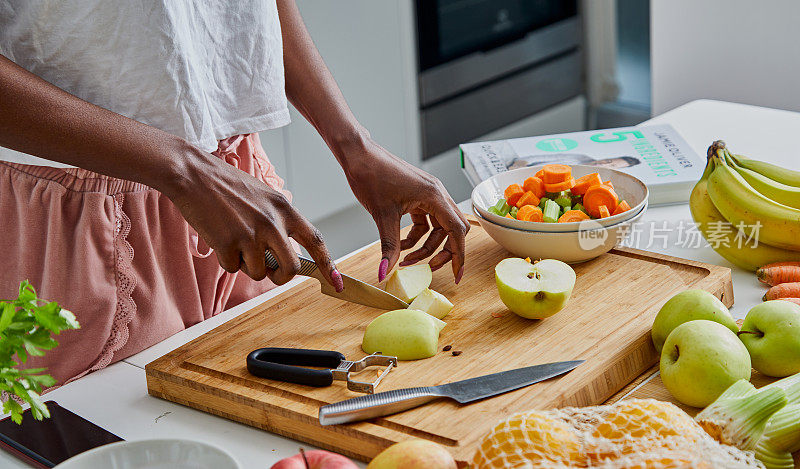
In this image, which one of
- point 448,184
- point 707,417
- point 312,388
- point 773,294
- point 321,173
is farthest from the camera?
point 448,184

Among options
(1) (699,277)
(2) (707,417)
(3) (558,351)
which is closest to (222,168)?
(3) (558,351)

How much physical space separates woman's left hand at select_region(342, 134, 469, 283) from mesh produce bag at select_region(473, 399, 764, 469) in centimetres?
50

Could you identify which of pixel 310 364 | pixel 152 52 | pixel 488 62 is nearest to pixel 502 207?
pixel 310 364

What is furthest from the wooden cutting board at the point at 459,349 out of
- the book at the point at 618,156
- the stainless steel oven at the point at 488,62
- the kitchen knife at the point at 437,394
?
the stainless steel oven at the point at 488,62

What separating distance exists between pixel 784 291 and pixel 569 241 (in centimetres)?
29

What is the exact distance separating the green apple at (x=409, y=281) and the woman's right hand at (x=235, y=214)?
203 mm

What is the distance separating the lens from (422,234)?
1.32 meters

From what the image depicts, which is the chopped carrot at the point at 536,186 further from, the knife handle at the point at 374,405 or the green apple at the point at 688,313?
the knife handle at the point at 374,405

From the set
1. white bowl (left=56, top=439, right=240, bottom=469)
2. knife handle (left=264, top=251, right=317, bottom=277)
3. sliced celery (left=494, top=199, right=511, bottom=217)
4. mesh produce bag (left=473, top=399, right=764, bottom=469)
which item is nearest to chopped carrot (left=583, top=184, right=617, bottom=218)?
sliced celery (left=494, top=199, right=511, bottom=217)

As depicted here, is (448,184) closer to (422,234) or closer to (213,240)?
(422,234)

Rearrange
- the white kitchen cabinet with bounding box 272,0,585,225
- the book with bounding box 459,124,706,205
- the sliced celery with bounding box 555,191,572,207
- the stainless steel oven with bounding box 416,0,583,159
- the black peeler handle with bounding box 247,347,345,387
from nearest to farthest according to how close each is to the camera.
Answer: the black peeler handle with bounding box 247,347,345,387, the sliced celery with bounding box 555,191,572,207, the book with bounding box 459,124,706,205, the white kitchen cabinet with bounding box 272,0,585,225, the stainless steel oven with bounding box 416,0,583,159

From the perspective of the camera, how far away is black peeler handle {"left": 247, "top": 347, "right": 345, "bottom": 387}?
0.97m

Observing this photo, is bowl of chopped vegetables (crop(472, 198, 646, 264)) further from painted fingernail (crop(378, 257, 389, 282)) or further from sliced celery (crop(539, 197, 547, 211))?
painted fingernail (crop(378, 257, 389, 282))

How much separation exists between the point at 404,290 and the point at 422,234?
0.16 metres
